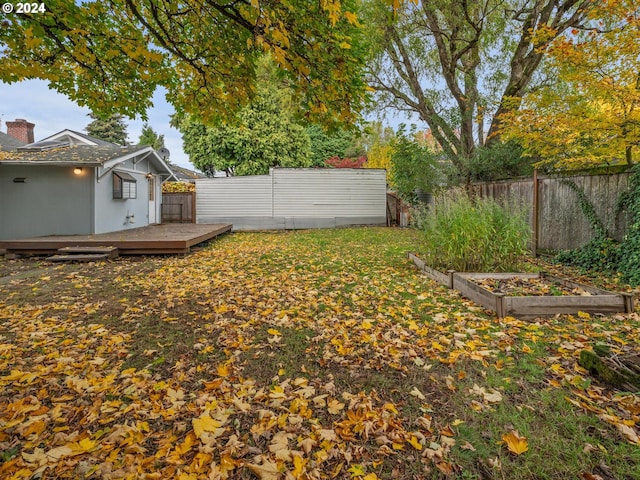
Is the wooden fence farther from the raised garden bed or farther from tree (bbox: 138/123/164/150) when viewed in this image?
tree (bbox: 138/123/164/150)

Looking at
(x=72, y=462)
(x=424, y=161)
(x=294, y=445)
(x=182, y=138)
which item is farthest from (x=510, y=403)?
(x=182, y=138)

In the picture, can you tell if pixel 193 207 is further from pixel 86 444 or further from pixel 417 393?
pixel 417 393

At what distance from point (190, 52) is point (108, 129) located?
27652mm

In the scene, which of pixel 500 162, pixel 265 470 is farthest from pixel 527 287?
pixel 500 162

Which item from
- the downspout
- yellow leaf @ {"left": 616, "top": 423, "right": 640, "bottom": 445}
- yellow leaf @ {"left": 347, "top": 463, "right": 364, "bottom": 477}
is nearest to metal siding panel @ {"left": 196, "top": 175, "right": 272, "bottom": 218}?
the downspout

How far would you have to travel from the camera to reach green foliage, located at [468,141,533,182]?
31.5ft

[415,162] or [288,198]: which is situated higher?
[415,162]

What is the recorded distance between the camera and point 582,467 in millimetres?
1610

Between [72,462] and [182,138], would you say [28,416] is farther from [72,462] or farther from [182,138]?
[182,138]

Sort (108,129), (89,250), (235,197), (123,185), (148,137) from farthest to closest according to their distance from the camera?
(148,137) → (108,129) → (235,197) → (123,185) → (89,250)

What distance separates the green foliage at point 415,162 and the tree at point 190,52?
354 inches

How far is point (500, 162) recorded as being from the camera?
9719 millimetres

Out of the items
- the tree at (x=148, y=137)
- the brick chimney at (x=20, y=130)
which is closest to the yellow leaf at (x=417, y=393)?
the brick chimney at (x=20, y=130)

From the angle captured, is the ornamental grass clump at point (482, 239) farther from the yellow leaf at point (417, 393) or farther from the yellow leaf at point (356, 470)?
the yellow leaf at point (356, 470)
